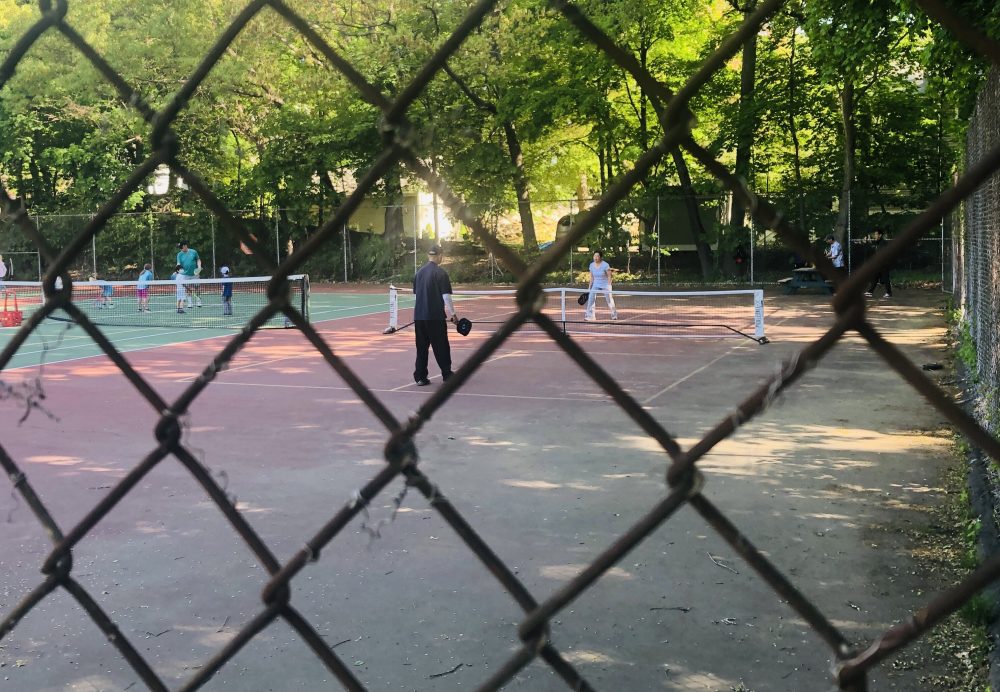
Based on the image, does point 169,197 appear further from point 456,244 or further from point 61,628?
point 61,628

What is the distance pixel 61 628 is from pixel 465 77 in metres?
28.6

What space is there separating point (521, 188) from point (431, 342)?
2253 centimetres

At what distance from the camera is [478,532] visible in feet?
19.5

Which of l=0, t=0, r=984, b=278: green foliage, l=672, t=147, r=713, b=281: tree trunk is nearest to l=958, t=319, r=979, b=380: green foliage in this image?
l=0, t=0, r=984, b=278: green foliage

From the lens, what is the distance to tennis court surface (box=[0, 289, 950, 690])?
418 cm

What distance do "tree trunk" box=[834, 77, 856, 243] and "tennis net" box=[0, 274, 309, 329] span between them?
1529cm

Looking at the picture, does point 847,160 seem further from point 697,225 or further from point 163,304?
point 163,304

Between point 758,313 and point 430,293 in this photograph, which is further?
point 758,313


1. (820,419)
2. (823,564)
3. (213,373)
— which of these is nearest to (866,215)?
(820,419)

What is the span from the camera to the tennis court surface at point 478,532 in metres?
4.18

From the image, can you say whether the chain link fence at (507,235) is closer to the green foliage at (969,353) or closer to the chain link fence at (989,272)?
the green foliage at (969,353)

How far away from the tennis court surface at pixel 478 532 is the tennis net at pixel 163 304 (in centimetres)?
942

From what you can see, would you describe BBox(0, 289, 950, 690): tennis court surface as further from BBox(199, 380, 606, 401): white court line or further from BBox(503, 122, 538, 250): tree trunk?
BBox(503, 122, 538, 250): tree trunk

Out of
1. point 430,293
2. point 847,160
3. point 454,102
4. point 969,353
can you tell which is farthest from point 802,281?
point 430,293
